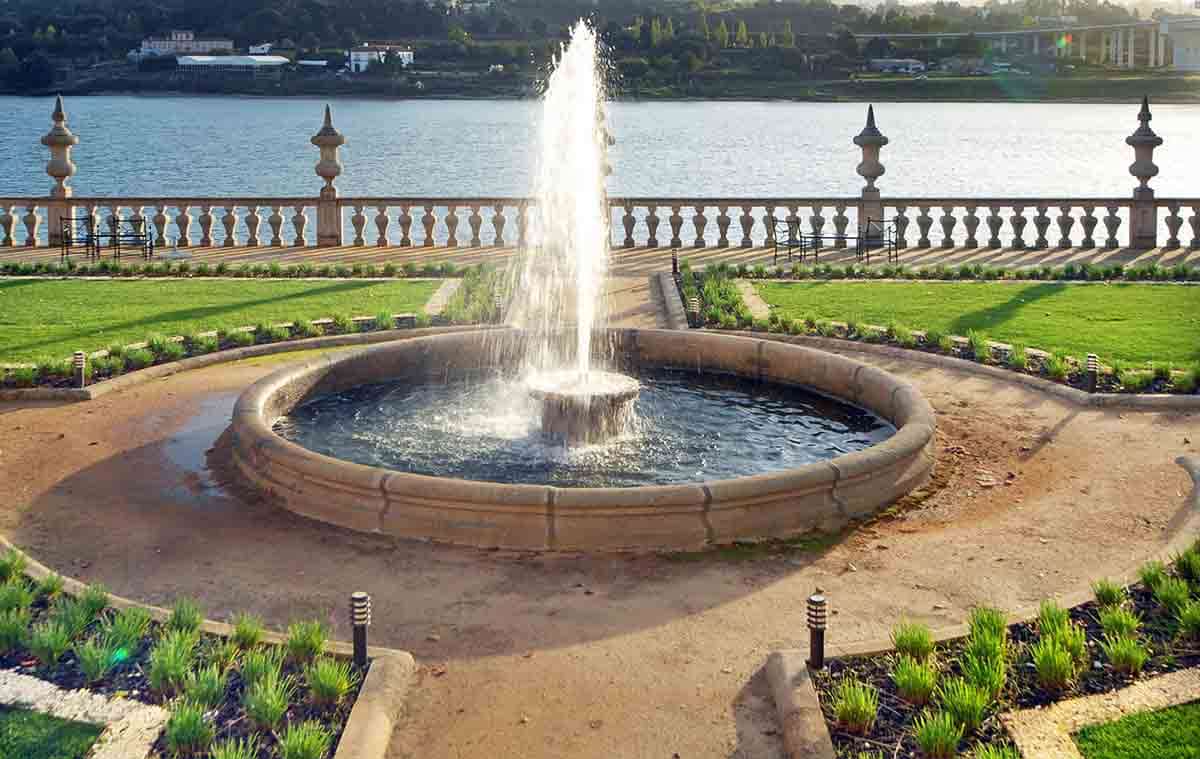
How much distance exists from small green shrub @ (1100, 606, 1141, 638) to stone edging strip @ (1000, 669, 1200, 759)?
1.57 ft

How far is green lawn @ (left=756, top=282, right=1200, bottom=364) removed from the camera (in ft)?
60.8

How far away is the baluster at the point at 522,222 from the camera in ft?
98.6

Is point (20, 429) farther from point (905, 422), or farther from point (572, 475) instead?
point (905, 422)

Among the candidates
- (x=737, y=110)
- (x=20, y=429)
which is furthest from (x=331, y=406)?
(x=737, y=110)

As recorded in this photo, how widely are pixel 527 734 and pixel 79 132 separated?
5232 inches

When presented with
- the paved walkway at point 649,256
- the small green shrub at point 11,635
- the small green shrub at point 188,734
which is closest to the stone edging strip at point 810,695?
the small green shrub at point 188,734

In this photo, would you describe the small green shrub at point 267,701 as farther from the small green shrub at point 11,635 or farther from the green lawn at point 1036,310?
the green lawn at point 1036,310

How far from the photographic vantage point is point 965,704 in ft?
25.1

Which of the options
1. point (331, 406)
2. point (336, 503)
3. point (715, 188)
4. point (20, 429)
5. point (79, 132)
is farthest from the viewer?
point (79, 132)

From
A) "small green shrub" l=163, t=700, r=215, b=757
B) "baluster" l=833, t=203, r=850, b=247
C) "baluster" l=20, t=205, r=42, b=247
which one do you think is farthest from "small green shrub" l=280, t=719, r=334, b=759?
"baluster" l=20, t=205, r=42, b=247

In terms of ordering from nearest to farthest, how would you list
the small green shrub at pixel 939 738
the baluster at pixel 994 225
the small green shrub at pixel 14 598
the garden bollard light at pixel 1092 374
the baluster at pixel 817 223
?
the small green shrub at pixel 939 738, the small green shrub at pixel 14 598, the garden bollard light at pixel 1092 374, the baluster at pixel 817 223, the baluster at pixel 994 225

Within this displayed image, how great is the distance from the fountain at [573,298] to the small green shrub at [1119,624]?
5960 mm

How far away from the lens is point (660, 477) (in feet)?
41.6

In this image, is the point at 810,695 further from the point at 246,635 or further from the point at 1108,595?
the point at 246,635
